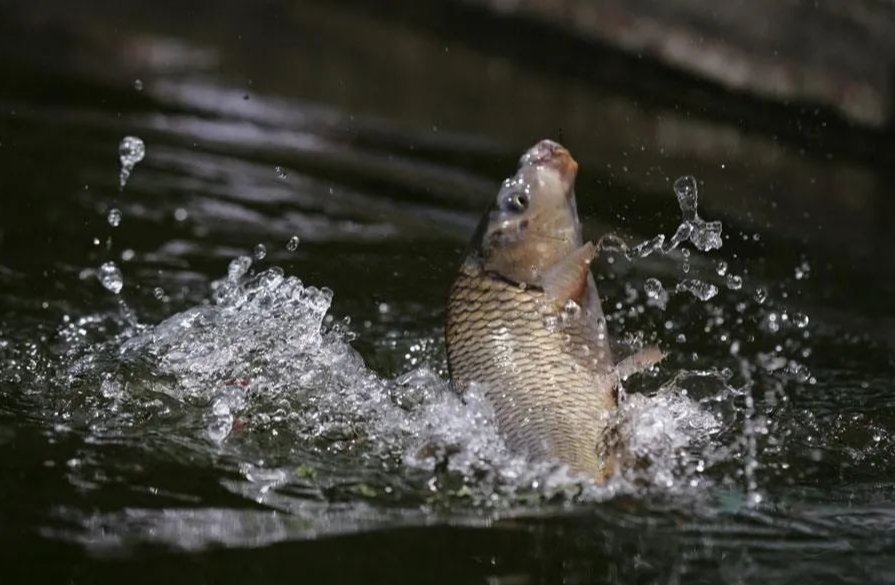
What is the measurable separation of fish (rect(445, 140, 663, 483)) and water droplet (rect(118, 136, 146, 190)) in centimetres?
339

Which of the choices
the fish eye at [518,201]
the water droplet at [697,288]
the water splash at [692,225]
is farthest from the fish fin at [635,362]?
the water droplet at [697,288]

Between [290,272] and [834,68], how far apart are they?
4.85m

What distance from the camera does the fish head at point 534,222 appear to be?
3295 millimetres

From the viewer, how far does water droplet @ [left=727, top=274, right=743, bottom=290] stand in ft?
18.1

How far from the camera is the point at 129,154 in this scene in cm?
670

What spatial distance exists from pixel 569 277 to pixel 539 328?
144mm

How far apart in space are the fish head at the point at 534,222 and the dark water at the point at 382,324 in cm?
37

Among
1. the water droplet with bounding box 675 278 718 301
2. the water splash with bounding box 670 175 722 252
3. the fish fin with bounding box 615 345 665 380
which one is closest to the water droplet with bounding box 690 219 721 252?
the water splash with bounding box 670 175 722 252

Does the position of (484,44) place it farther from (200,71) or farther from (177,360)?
(177,360)

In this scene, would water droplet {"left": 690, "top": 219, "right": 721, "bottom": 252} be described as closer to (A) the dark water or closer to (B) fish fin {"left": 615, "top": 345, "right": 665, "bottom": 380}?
(A) the dark water

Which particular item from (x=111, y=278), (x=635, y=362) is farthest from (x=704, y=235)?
Result: (x=111, y=278)

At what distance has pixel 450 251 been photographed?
576 centimetres

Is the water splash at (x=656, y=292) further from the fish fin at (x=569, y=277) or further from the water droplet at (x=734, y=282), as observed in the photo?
the fish fin at (x=569, y=277)

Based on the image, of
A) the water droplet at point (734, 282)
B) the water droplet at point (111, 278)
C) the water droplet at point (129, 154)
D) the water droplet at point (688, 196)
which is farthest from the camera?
the water droplet at point (129, 154)
